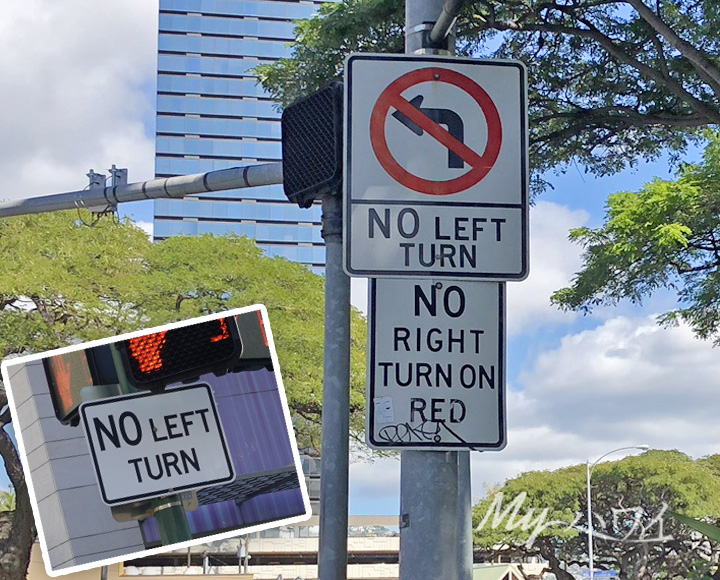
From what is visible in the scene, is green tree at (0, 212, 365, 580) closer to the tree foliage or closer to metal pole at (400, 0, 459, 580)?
the tree foliage

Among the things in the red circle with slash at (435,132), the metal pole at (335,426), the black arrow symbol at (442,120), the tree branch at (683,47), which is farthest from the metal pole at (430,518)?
the tree branch at (683,47)

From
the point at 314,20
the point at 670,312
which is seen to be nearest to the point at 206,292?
the point at 670,312

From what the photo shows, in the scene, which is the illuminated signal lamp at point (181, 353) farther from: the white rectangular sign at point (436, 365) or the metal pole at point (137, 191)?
the metal pole at point (137, 191)

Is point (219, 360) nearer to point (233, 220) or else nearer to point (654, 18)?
point (654, 18)

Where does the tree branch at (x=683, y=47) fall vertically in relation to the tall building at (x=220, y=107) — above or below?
below

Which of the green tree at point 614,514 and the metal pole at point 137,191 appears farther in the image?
the green tree at point 614,514

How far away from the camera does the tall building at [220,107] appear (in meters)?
123

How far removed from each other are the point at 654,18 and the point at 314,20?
547cm

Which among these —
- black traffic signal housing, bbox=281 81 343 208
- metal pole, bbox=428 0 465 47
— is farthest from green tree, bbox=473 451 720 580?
metal pole, bbox=428 0 465 47

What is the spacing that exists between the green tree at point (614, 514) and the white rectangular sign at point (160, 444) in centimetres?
4190

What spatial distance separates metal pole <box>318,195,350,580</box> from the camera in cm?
755

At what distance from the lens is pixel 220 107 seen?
123250 mm

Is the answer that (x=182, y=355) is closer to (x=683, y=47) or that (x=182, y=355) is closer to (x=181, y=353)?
(x=181, y=353)

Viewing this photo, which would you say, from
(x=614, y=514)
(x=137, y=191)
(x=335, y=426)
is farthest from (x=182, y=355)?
(x=614, y=514)
